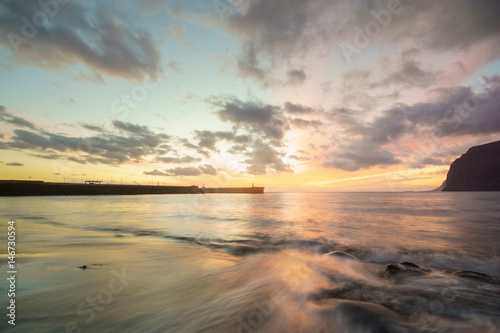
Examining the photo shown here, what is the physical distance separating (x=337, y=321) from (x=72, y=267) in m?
6.67

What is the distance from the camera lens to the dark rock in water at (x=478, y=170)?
173 metres

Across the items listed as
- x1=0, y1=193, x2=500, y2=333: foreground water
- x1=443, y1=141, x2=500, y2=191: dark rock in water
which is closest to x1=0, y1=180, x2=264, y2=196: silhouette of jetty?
x1=0, y1=193, x2=500, y2=333: foreground water

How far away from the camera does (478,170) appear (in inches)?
7092

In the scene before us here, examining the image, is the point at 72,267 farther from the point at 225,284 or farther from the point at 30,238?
the point at 30,238

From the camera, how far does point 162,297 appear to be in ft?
14.1

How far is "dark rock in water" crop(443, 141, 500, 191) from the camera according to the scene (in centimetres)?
17312

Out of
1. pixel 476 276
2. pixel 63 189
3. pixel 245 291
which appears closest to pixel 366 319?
pixel 245 291

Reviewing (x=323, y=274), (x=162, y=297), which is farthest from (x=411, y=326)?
(x=162, y=297)

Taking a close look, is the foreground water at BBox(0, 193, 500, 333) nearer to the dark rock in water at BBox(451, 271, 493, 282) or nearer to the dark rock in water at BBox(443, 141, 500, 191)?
the dark rock in water at BBox(451, 271, 493, 282)

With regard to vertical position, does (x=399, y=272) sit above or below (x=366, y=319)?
below

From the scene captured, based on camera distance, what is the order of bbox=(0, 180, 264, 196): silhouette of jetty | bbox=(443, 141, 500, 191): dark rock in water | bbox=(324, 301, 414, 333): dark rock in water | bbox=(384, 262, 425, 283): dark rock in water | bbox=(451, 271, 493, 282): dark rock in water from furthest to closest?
bbox=(443, 141, 500, 191): dark rock in water
bbox=(0, 180, 264, 196): silhouette of jetty
bbox=(384, 262, 425, 283): dark rock in water
bbox=(451, 271, 493, 282): dark rock in water
bbox=(324, 301, 414, 333): dark rock in water

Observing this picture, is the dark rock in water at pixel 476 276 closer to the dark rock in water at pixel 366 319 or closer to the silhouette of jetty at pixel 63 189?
the dark rock in water at pixel 366 319

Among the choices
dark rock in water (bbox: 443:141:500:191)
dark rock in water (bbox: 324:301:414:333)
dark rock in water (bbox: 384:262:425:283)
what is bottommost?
dark rock in water (bbox: 384:262:425:283)

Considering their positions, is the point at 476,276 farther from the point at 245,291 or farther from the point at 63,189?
the point at 63,189
